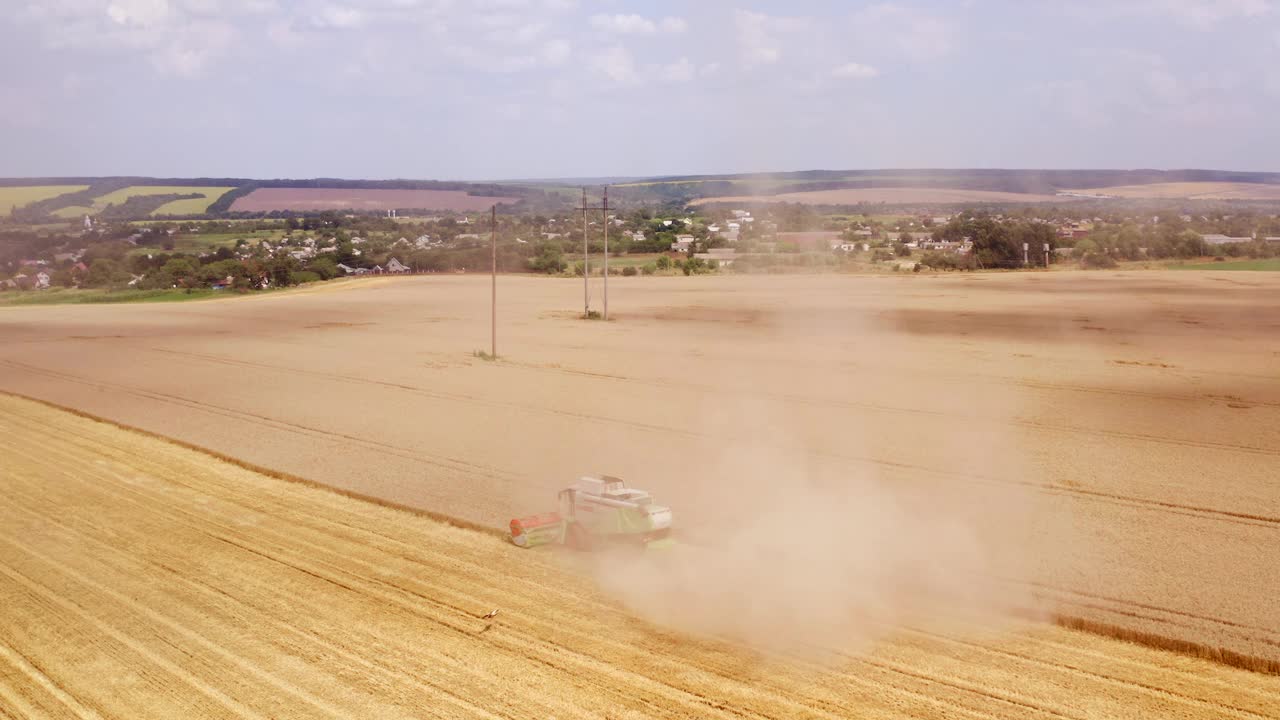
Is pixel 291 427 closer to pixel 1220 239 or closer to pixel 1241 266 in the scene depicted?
pixel 1241 266

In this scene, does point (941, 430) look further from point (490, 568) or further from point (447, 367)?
point (447, 367)

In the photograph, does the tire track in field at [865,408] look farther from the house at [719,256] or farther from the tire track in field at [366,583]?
the house at [719,256]

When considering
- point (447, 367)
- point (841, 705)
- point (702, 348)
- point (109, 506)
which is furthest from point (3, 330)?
point (841, 705)

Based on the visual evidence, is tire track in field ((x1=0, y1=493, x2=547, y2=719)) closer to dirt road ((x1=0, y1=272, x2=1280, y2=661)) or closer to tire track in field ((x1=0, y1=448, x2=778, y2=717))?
tire track in field ((x1=0, y1=448, x2=778, y2=717))

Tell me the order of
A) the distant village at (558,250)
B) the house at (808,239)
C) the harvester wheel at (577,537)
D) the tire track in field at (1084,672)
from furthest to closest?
the distant village at (558,250) → the house at (808,239) → the harvester wheel at (577,537) → the tire track in field at (1084,672)

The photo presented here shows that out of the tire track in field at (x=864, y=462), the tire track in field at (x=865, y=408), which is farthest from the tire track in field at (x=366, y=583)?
the tire track in field at (x=865, y=408)

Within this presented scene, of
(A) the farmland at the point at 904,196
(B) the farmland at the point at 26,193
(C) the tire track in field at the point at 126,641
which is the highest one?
(B) the farmland at the point at 26,193

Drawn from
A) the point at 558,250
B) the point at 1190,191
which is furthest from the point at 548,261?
the point at 1190,191

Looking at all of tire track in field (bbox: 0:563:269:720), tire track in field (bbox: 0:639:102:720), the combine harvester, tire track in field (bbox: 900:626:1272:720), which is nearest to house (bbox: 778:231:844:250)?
the combine harvester
